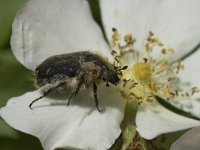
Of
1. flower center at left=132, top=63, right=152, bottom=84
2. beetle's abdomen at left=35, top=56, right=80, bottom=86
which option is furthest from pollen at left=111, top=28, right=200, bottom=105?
beetle's abdomen at left=35, top=56, right=80, bottom=86

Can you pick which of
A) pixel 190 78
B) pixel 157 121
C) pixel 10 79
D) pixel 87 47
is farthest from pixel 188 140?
pixel 10 79

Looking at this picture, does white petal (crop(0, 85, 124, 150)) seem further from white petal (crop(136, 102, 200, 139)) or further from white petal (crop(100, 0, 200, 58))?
white petal (crop(100, 0, 200, 58))

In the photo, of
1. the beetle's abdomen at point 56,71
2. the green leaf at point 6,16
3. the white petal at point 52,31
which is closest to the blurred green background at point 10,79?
the green leaf at point 6,16

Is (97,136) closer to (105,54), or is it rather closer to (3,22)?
(105,54)

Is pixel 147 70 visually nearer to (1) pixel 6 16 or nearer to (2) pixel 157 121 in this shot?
(2) pixel 157 121

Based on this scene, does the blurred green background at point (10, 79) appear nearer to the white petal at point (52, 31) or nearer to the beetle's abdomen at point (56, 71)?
the white petal at point (52, 31)

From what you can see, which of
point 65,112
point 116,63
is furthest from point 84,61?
point 116,63
